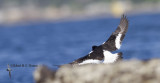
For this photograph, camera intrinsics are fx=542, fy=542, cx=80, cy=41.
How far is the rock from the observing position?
9.02 metres

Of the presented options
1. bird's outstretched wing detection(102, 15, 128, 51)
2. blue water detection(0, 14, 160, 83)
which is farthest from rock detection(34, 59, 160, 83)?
blue water detection(0, 14, 160, 83)

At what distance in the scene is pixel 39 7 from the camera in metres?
157

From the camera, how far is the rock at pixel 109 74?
902cm

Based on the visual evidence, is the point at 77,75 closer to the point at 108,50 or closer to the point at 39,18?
the point at 108,50

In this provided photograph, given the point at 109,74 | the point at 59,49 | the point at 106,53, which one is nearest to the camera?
the point at 109,74

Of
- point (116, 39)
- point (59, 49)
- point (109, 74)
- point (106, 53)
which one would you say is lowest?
point (109, 74)

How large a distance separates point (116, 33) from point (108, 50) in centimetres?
108

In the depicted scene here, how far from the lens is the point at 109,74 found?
9.20m

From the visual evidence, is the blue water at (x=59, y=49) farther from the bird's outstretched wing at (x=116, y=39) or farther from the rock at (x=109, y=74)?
the rock at (x=109, y=74)

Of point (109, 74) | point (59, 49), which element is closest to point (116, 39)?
point (109, 74)

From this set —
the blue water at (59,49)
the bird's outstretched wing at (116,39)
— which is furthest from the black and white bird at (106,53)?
the blue water at (59,49)

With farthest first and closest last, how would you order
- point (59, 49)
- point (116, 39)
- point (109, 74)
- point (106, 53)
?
point (59, 49), point (116, 39), point (106, 53), point (109, 74)

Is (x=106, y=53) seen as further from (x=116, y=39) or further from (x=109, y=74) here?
(x=109, y=74)

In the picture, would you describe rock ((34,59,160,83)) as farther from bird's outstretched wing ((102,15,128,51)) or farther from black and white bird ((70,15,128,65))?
bird's outstretched wing ((102,15,128,51))
